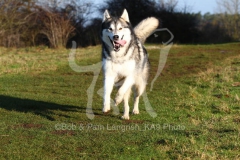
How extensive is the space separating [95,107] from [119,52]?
5.27ft

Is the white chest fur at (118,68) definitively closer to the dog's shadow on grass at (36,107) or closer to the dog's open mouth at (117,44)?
the dog's open mouth at (117,44)

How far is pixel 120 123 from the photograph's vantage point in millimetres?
6125

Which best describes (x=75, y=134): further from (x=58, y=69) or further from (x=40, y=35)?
(x=40, y=35)

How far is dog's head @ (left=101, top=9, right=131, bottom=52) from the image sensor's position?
6.57 metres

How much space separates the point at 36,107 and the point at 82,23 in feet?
81.8

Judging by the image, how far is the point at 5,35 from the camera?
26688 millimetres

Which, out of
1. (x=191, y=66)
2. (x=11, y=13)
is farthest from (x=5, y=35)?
(x=191, y=66)

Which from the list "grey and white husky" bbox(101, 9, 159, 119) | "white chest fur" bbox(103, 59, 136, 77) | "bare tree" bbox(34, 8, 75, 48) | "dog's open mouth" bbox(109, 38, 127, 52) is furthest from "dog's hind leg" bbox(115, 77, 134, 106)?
"bare tree" bbox(34, 8, 75, 48)

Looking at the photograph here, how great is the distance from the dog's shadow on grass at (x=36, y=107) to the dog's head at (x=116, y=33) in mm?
1492

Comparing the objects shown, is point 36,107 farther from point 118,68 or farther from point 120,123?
point 120,123

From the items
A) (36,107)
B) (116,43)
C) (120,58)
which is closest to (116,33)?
(116,43)

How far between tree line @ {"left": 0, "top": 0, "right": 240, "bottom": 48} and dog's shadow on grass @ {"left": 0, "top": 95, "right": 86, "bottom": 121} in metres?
18.9

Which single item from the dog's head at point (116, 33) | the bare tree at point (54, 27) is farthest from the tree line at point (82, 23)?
the dog's head at point (116, 33)

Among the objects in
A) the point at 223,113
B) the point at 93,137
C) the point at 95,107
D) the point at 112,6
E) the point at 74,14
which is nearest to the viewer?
the point at 93,137
